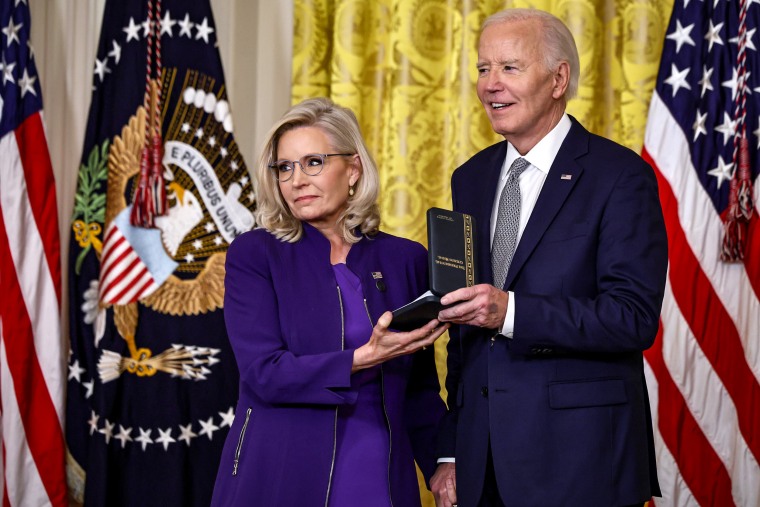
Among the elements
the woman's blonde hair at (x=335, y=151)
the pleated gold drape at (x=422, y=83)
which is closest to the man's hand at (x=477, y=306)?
the woman's blonde hair at (x=335, y=151)

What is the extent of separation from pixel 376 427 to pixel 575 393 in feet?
1.74

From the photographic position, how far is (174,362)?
12.8 ft

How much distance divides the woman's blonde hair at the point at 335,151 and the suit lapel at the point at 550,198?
1.82ft

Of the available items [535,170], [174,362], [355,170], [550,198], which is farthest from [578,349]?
[174,362]

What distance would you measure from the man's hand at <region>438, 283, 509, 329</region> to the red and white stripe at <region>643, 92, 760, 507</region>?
1928mm

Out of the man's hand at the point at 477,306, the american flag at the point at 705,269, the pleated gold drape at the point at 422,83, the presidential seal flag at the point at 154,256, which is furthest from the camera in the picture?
the pleated gold drape at the point at 422,83

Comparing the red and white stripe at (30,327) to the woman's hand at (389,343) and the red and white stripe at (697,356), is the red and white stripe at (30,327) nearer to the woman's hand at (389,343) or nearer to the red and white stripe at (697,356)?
the woman's hand at (389,343)

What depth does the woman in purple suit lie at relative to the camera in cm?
221

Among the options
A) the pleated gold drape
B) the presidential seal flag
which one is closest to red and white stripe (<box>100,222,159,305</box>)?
the presidential seal flag

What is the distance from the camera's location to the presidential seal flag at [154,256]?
12.6ft

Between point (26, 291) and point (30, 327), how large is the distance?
150mm

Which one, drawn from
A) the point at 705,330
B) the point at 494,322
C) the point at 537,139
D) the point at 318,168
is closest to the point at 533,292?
the point at 494,322

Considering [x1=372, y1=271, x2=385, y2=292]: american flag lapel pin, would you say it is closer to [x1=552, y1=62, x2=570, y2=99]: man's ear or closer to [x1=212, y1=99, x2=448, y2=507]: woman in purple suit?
[x1=212, y1=99, x2=448, y2=507]: woman in purple suit

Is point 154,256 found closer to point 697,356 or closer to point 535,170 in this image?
point 535,170
